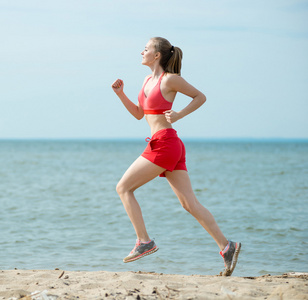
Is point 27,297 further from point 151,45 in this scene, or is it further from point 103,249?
point 103,249

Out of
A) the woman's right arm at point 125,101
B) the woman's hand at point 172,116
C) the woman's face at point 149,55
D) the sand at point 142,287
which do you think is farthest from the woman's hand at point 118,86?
the sand at point 142,287

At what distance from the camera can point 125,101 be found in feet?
16.9

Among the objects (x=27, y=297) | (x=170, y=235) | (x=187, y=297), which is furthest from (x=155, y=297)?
(x=170, y=235)

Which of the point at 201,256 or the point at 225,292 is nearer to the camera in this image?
the point at 225,292

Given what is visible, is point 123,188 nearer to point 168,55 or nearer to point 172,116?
point 172,116

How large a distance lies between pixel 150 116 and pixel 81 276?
169 centimetres

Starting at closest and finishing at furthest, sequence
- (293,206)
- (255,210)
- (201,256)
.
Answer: (201,256) < (255,210) < (293,206)

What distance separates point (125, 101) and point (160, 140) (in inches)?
26.4

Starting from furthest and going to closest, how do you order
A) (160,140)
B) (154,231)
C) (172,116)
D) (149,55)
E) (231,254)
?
(154,231) → (231,254) → (149,55) → (160,140) → (172,116)

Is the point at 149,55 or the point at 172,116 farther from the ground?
the point at 149,55

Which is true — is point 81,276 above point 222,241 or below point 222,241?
below

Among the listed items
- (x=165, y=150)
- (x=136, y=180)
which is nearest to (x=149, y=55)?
(x=165, y=150)

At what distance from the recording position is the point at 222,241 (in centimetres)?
509

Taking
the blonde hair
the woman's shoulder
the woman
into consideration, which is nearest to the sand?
the woman
